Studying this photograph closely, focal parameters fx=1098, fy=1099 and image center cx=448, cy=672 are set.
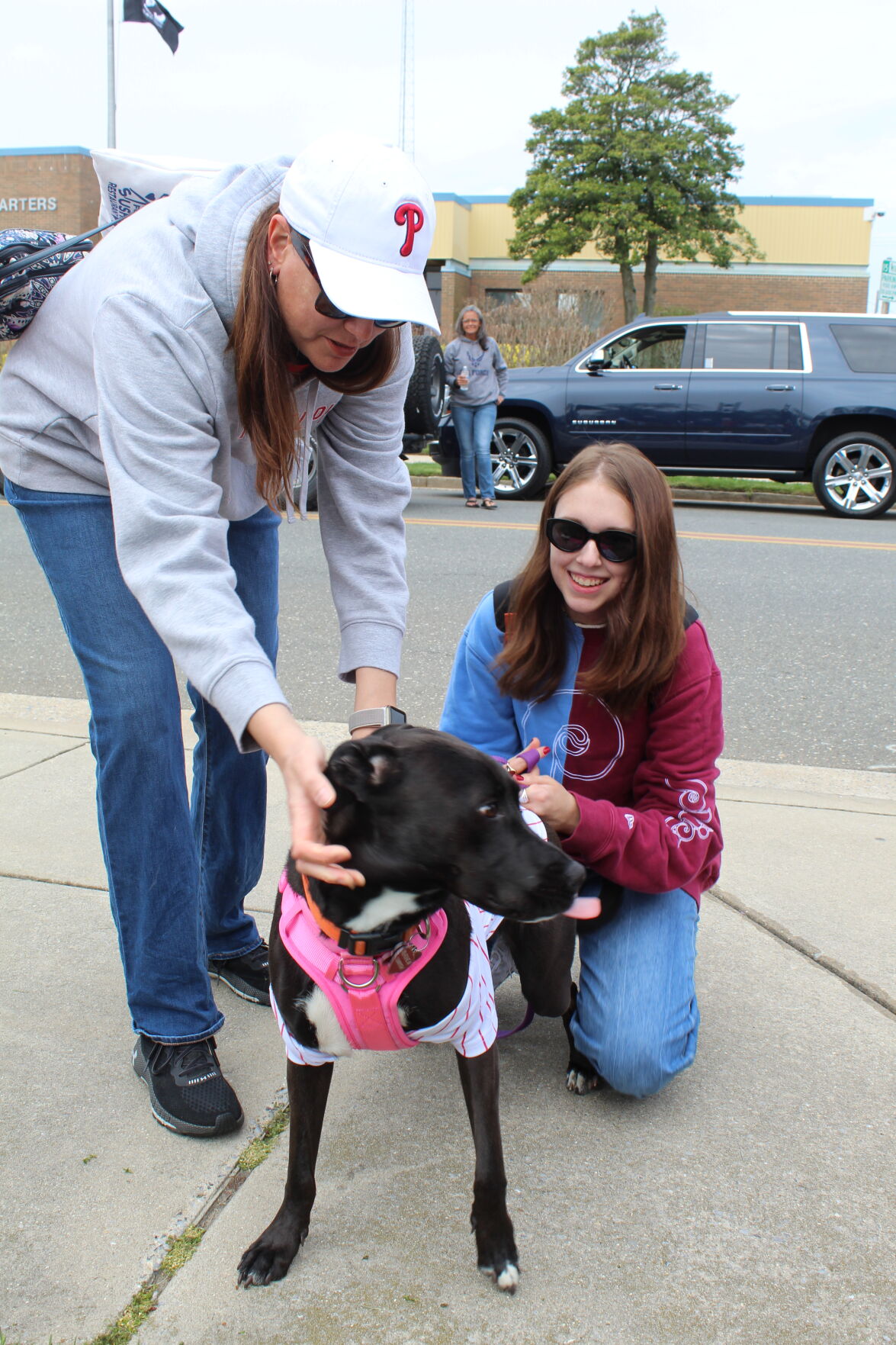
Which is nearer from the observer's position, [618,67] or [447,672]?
[447,672]

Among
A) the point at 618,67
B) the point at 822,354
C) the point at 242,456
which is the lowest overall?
the point at 242,456

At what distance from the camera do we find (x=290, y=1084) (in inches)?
74.9

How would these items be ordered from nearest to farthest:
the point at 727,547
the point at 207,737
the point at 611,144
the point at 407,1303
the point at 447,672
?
the point at 407,1303
the point at 207,737
the point at 447,672
the point at 727,547
the point at 611,144

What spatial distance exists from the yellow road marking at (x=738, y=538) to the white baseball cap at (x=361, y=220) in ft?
25.5

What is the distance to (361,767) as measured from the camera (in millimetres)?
1645

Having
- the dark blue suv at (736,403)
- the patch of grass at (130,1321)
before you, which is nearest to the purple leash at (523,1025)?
the patch of grass at (130,1321)

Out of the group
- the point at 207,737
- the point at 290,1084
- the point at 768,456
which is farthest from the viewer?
the point at 768,456

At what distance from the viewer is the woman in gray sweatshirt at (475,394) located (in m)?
11.1

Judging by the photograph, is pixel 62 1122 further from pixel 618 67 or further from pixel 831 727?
pixel 618 67

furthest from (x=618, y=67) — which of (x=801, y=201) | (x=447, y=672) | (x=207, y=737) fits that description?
(x=207, y=737)

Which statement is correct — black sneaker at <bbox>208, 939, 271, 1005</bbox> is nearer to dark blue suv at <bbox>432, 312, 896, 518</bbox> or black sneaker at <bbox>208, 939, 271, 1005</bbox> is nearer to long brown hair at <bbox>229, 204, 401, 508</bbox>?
long brown hair at <bbox>229, 204, 401, 508</bbox>

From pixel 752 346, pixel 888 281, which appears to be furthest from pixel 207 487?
pixel 888 281

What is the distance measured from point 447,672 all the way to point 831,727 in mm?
1754

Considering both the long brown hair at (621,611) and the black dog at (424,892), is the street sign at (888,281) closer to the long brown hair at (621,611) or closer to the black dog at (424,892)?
the long brown hair at (621,611)
